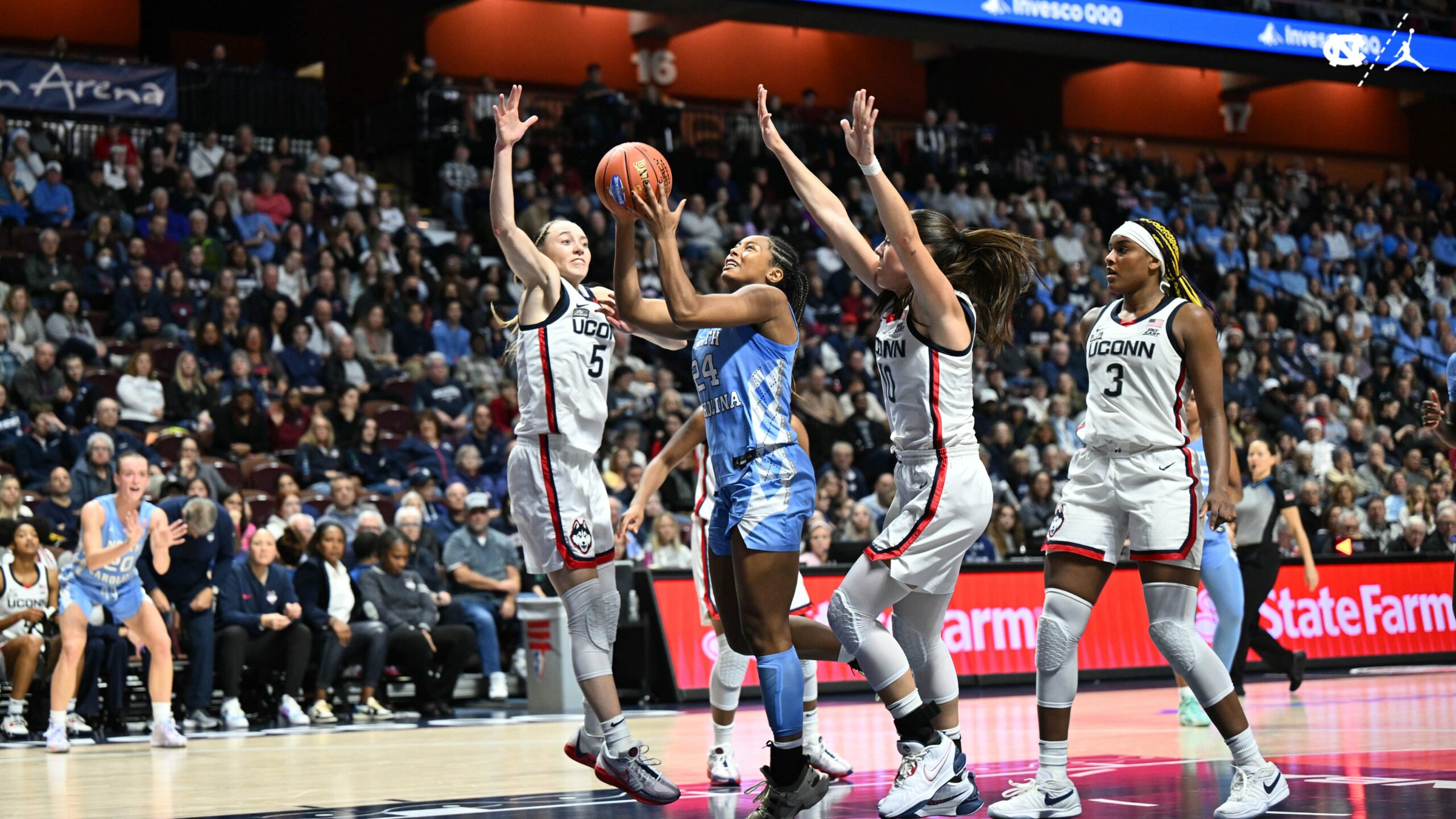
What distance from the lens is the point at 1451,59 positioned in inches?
962

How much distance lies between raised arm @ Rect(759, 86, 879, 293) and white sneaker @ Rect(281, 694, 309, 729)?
7040 millimetres

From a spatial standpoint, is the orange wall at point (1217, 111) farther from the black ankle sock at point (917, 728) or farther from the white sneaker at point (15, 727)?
the black ankle sock at point (917, 728)

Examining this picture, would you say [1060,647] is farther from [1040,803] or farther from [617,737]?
[617,737]

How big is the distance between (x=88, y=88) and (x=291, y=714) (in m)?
10.8

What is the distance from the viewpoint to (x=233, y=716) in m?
11.5

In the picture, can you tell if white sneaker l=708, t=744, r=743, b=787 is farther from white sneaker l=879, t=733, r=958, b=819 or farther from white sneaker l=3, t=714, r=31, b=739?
white sneaker l=3, t=714, r=31, b=739

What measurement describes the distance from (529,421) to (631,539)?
7.94 m

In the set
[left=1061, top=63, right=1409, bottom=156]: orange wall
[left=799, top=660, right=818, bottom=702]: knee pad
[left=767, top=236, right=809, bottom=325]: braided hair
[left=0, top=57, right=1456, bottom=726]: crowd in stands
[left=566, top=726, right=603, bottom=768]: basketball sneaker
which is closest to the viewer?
[left=767, top=236, right=809, bottom=325]: braided hair

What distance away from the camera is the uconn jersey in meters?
6.00

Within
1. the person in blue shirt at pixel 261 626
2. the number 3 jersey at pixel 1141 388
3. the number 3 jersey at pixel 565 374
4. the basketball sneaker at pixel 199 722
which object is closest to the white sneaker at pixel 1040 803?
the number 3 jersey at pixel 1141 388

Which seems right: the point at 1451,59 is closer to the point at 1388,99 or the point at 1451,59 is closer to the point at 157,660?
the point at 1388,99

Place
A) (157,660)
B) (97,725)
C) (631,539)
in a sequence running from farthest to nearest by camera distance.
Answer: (631,539) → (97,725) → (157,660)

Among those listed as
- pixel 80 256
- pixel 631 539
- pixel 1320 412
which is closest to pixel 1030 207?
pixel 1320 412

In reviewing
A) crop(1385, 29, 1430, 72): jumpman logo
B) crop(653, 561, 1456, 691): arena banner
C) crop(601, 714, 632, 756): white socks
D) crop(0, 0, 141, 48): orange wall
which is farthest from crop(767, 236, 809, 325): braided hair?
crop(0, 0, 141, 48): orange wall
